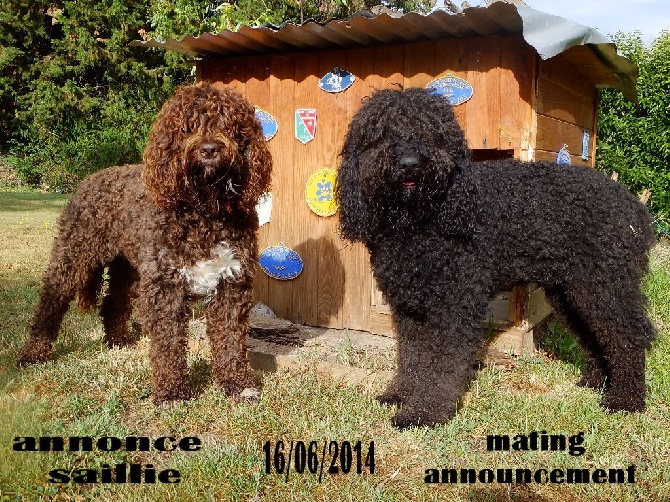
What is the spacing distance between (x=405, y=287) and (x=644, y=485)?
1.57 meters

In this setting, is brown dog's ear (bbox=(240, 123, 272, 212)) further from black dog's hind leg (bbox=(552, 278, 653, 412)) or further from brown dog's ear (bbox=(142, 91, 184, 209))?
black dog's hind leg (bbox=(552, 278, 653, 412))

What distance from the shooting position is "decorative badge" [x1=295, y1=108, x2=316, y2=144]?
17.4 feet

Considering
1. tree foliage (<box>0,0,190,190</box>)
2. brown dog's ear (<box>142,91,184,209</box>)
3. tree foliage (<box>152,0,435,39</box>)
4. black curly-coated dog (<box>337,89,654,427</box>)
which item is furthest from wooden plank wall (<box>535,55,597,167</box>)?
tree foliage (<box>0,0,190,190</box>)

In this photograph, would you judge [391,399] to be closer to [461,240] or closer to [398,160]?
[461,240]

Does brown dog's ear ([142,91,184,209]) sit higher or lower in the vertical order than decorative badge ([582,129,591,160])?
lower

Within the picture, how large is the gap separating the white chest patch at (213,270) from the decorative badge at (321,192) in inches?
74.1

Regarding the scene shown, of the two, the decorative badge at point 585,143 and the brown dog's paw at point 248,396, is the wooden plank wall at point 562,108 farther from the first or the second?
the brown dog's paw at point 248,396

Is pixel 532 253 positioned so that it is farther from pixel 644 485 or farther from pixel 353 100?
pixel 353 100

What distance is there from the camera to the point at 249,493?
103 inches

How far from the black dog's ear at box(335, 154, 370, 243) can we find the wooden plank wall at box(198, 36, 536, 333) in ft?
5.55

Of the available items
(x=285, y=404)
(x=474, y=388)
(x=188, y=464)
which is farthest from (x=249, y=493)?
(x=474, y=388)

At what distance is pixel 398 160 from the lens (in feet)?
9.91

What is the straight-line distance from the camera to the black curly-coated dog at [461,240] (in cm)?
314

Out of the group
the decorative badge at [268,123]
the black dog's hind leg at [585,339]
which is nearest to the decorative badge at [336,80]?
the decorative badge at [268,123]
